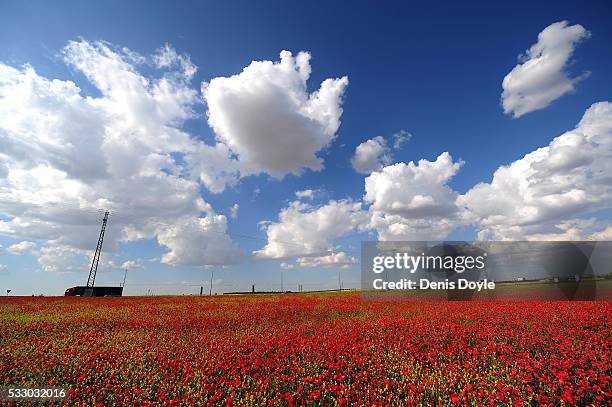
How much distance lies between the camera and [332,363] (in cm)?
817

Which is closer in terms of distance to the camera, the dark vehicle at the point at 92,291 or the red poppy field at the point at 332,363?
the red poppy field at the point at 332,363

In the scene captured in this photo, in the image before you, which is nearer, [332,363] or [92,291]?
[332,363]

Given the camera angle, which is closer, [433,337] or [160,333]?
[433,337]

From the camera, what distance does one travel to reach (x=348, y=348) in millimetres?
9695

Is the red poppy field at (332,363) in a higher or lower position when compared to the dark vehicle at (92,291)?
lower

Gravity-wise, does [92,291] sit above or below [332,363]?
above

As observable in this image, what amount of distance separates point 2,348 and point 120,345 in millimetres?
4211

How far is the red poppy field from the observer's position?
6.44 m

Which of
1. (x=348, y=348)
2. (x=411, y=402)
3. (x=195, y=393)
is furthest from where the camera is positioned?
(x=348, y=348)

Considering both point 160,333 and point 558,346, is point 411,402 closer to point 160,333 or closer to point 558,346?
point 558,346

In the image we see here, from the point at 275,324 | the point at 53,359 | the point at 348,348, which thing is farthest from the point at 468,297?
the point at 53,359

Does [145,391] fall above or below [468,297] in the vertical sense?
below

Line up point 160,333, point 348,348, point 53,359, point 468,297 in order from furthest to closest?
point 468,297 < point 160,333 < point 348,348 < point 53,359

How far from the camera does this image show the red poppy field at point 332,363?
21.1 feet
